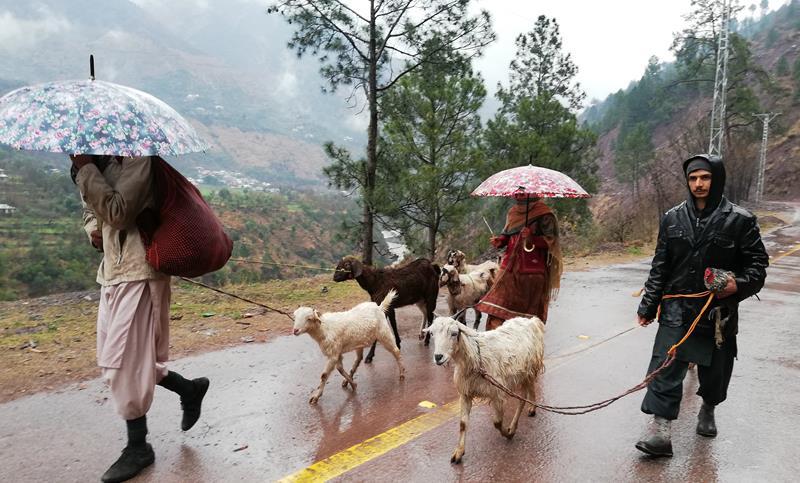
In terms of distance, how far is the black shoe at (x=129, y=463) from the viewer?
10.7ft

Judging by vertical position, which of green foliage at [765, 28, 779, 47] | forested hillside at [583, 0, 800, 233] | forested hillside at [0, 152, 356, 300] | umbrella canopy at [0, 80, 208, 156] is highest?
green foliage at [765, 28, 779, 47]

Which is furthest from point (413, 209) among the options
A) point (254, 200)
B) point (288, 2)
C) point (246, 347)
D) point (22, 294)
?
point (254, 200)

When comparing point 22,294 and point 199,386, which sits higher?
point 199,386

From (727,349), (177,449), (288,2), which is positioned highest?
(288,2)

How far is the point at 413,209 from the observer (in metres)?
13.2

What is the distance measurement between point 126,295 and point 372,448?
2.00m

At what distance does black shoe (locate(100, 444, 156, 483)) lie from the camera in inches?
129

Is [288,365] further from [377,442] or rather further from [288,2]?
[288,2]

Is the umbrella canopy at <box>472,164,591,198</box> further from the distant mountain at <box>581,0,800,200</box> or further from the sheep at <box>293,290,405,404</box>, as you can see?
the distant mountain at <box>581,0,800,200</box>

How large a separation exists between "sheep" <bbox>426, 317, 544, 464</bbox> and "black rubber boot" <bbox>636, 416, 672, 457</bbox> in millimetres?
909

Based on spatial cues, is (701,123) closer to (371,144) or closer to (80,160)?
(371,144)

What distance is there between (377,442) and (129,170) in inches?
101

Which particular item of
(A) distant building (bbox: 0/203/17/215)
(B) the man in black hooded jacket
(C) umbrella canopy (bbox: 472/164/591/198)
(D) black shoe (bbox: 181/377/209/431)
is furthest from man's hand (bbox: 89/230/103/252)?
(A) distant building (bbox: 0/203/17/215)

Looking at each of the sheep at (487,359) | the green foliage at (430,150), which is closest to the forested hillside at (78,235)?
the green foliage at (430,150)
